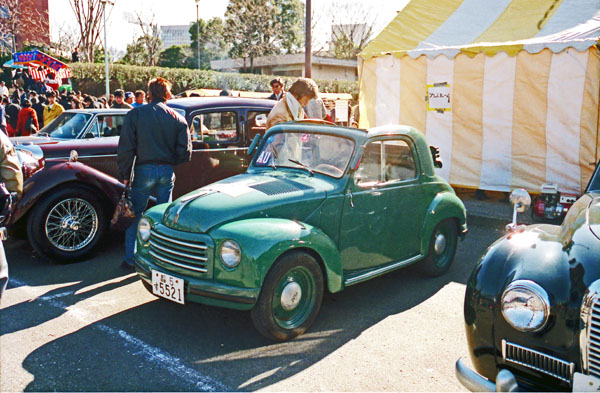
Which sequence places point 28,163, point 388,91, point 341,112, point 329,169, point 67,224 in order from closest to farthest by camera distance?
1. point 329,169
2. point 28,163
3. point 67,224
4. point 388,91
5. point 341,112

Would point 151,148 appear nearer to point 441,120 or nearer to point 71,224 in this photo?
point 71,224

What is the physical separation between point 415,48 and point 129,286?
22.0 feet

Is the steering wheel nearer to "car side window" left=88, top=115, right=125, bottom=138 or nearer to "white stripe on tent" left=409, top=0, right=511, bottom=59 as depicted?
"car side window" left=88, top=115, right=125, bottom=138

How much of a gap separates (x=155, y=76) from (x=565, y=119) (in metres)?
20.9

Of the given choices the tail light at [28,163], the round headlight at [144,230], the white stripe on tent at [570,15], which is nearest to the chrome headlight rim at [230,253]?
the round headlight at [144,230]

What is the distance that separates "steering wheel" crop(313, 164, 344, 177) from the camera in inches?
175

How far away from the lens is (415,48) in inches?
369

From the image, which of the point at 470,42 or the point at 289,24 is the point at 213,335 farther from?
the point at 289,24

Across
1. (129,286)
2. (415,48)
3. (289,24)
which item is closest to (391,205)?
(129,286)

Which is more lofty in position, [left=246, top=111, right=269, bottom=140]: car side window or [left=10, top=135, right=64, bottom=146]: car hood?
[left=246, top=111, right=269, bottom=140]: car side window

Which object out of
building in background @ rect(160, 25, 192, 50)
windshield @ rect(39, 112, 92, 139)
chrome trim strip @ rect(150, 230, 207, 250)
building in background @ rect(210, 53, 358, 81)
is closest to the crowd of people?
windshield @ rect(39, 112, 92, 139)

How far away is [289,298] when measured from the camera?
385 cm

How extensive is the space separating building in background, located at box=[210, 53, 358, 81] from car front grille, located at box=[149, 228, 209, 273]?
111ft

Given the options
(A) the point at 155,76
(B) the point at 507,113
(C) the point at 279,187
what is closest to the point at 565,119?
(B) the point at 507,113
